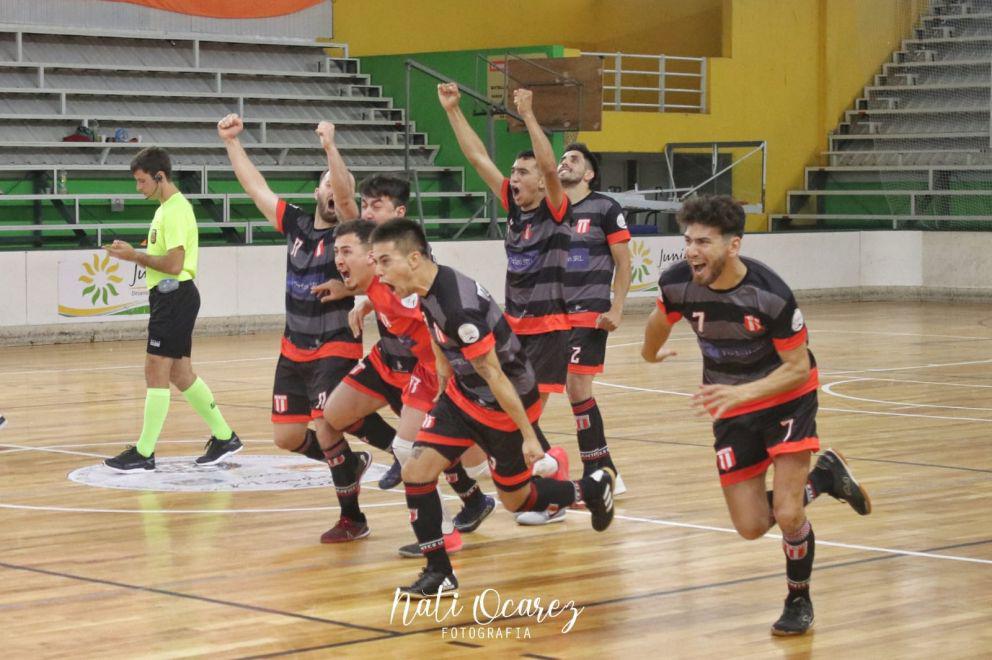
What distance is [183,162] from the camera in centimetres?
2272

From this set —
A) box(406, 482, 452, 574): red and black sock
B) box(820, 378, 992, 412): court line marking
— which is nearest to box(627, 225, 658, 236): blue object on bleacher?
box(820, 378, 992, 412): court line marking

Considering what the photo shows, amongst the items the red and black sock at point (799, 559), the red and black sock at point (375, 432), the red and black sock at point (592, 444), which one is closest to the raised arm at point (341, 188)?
the red and black sock at point (375, 432)

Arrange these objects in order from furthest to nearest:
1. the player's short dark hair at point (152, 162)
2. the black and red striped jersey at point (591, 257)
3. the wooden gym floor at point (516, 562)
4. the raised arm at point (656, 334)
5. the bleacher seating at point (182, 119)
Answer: the bleacher seating at point (182, 119), the player's short dark hair at point (152, 162), the black and red striped jersey at point (591, 257), the raised arm at point (656, 334), the wooden gym floor at point (516, 562)

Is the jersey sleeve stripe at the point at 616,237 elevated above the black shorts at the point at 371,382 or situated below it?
above

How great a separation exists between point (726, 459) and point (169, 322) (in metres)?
4.74

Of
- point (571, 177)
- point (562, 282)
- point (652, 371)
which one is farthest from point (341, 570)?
point (652, 371)

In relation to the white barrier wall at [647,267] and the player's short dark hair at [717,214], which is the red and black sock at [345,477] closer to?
the player's short dark hair at [717,214]

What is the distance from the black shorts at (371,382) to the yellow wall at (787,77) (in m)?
19.9

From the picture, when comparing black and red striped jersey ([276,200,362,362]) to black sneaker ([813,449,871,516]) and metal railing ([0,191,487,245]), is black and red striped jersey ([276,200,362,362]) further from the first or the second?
metal railing ([0,191,487,245])

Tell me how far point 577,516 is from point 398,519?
93 centimetres

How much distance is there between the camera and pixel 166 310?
9.88 metres

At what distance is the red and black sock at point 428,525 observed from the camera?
6398 millimetres

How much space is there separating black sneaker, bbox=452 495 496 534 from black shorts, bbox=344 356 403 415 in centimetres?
65

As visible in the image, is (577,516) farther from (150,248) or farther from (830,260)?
(830,260)
